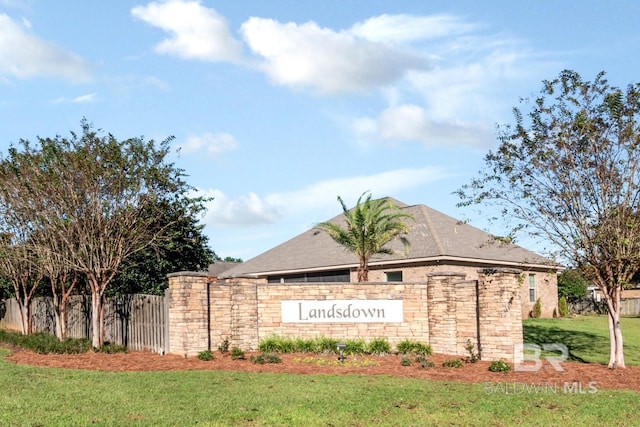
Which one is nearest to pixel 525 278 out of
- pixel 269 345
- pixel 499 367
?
pixel 269 345

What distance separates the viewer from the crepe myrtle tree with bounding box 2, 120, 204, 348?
20516 millimetres

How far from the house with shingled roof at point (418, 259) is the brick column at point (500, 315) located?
954 centimetres

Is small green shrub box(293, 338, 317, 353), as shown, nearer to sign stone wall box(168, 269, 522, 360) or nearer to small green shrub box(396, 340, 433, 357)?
sign stone wall box(168, 269, 522, 360)

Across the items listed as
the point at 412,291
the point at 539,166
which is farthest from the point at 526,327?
the point at 539,166

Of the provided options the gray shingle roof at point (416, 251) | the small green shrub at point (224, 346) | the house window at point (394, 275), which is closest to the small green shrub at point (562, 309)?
the gray shingle roof at point (416, 251)

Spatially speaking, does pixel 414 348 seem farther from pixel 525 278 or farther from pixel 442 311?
pixel 525 278

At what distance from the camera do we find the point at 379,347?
19.6 metres

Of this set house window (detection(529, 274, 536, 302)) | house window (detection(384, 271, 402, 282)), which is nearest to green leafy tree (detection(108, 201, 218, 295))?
house window (detection(384, 271, 402, 282))

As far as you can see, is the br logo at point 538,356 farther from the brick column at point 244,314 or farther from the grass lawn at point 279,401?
the brick column at point 244,314

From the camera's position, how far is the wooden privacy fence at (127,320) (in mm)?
20594

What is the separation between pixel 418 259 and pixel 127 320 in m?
13.7

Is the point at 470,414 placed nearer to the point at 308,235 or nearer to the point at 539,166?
the point at 539,166

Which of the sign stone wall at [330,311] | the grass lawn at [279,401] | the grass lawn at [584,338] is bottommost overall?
the grass lawn at [584,338]

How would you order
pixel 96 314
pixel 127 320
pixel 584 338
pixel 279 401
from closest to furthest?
pixel 279 401 → pixel 96 314 → pixel 127 320 → pixel 584 338
